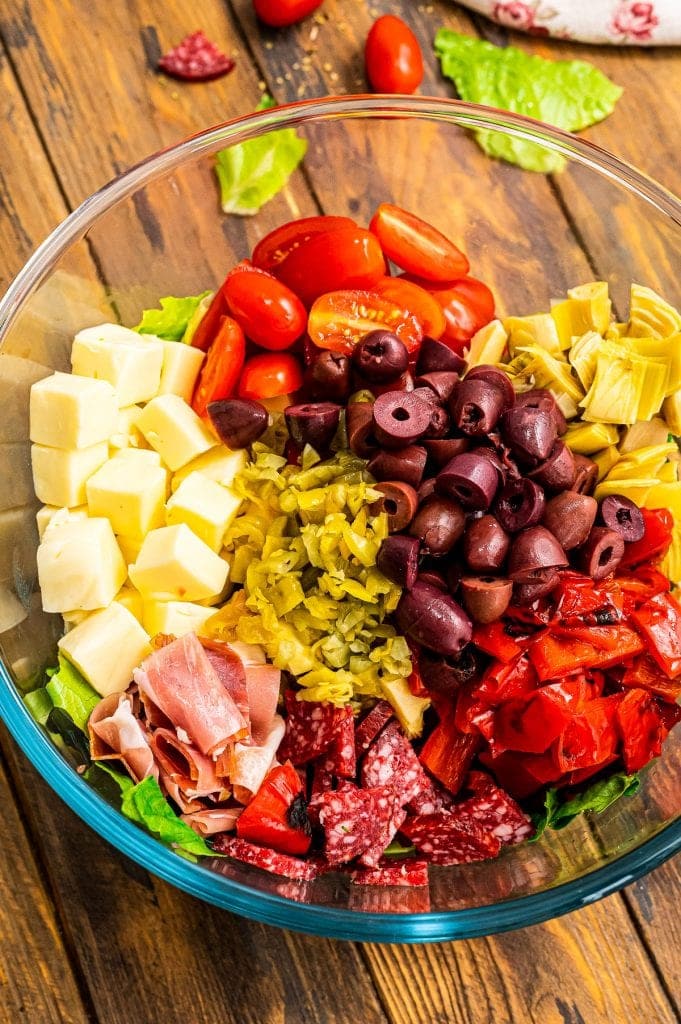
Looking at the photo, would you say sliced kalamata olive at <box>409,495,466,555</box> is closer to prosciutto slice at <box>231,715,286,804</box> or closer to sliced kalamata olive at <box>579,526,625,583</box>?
sliced kalamata olive at <box>579,526,625,583</box>

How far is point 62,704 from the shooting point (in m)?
1.80

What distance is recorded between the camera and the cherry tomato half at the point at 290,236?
200 centimetres

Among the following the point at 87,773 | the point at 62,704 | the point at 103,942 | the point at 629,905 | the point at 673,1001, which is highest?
the point at 62,704

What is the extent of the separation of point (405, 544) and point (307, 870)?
636 millimetres

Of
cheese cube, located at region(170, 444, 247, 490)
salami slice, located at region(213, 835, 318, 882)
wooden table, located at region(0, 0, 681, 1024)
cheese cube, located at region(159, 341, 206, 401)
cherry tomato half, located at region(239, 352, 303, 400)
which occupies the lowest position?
wooden table, located at region(0, 0, 681, 1024)

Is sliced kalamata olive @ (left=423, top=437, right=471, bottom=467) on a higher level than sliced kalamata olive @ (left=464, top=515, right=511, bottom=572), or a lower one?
higher

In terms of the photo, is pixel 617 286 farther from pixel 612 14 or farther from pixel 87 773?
pixel 87 773

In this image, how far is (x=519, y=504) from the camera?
5.69 ft

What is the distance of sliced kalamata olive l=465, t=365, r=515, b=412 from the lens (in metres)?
1.80

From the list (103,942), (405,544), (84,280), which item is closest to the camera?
(405,544)

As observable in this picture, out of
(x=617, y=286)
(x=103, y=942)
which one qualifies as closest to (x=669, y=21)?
(x=617, y=286)

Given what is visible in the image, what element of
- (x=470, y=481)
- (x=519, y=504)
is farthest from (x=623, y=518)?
(x=470, y=481)

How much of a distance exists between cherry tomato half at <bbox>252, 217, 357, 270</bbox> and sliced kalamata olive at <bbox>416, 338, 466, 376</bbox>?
1.05 ft

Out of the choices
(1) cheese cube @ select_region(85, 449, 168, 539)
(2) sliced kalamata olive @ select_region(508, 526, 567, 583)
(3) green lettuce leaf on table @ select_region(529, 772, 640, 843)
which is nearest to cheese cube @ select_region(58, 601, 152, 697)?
(1) cheese cube @ select_region(85, 449, 168, 539)
